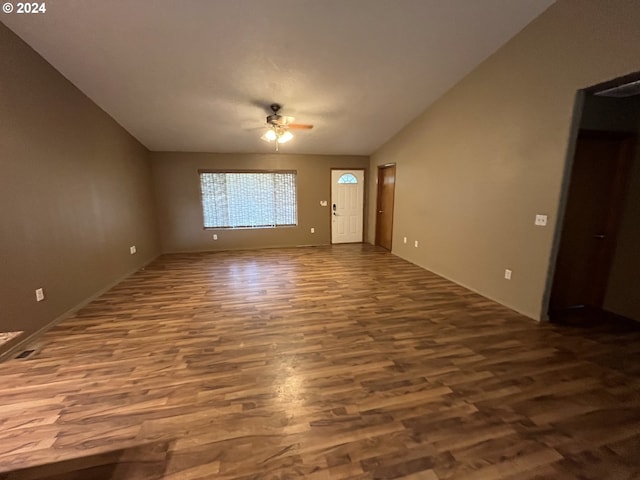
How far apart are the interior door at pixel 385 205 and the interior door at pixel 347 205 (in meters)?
0.62

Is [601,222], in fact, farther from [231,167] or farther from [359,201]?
[231,167]

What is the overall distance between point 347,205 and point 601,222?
4942 millimetres

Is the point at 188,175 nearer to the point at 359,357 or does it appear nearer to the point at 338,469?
the point at 359,357

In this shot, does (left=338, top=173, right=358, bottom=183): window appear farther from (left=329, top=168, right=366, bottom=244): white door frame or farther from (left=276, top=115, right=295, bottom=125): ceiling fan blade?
(left=276, top=115, right=295, bottom=125): ceiling fan blade

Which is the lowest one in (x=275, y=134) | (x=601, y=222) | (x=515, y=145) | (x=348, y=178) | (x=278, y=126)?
(x=601, y=222)

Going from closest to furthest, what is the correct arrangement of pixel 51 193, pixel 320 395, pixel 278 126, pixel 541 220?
pixel 320 395
pixel 541 220
pixel 51 193
pixel 278 126

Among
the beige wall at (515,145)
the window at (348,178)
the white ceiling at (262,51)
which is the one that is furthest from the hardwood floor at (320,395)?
the window at (348,178)

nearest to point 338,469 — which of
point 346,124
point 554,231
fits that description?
point 554,231

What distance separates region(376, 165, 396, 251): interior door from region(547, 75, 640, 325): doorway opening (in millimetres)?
3344

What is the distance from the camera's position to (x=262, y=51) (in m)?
3.22

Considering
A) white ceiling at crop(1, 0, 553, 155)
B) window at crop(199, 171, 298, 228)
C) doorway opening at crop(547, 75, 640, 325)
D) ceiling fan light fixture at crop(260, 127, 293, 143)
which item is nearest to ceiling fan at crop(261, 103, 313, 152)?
ceiling fan light fixture at crop(260, 127, 293, 143)

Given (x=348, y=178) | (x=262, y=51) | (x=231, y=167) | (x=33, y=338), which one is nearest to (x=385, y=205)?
(x=348, y=178)

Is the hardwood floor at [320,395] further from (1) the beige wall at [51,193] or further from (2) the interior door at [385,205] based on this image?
(2) the interior door at [385,205]

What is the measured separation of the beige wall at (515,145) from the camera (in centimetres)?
254
